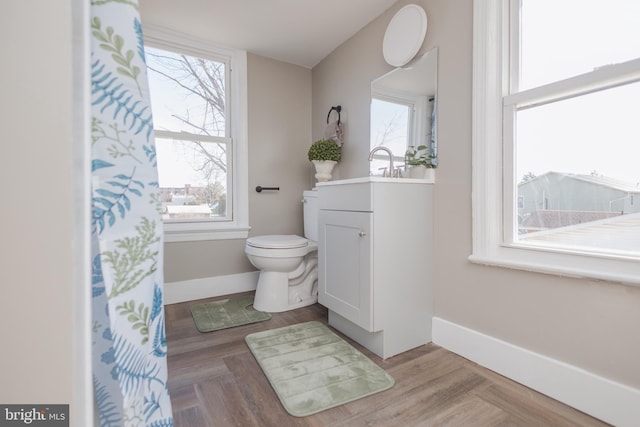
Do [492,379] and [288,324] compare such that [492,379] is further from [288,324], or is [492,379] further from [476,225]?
[288,324]

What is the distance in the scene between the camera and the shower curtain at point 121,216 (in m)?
0.47

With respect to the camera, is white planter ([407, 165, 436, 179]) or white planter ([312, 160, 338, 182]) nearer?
white planter ([407, 165, 436, 179])

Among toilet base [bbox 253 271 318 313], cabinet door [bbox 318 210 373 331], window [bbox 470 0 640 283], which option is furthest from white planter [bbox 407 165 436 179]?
toilet base [bbox 253 271 318 313]

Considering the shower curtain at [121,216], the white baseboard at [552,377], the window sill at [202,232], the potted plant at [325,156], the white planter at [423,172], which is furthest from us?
the potted plant at [325,156]

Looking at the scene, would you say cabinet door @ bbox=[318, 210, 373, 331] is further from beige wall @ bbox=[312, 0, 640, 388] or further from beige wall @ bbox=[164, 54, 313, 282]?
beige wall @ bbox=[164, 54, 313, 282]

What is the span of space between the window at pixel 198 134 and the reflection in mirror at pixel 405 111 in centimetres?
116

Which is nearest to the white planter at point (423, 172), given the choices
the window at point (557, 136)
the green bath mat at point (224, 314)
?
the window at point (557, 136)

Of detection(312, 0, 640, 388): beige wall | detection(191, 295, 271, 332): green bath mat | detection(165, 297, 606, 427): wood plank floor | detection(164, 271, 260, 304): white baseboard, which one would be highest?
detection(312, 0, 640, 388): beige wall

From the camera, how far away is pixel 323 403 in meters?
1.12

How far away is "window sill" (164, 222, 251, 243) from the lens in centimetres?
227

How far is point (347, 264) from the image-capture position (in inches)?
63.1

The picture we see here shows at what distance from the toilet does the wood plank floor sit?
55 cm

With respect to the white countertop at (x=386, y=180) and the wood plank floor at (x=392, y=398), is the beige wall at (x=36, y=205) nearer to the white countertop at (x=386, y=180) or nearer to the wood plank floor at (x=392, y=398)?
the wood plank floor at (x=392, y=398)

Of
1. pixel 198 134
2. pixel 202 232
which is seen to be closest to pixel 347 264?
pixel 202 232
